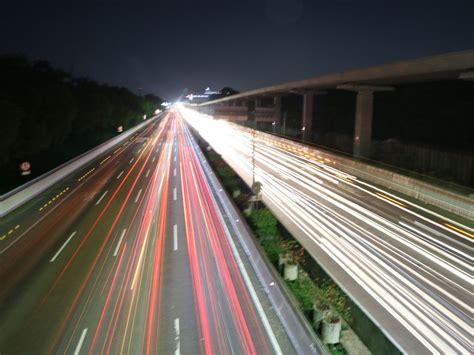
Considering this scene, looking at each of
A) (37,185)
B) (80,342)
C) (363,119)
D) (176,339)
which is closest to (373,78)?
(363,119)

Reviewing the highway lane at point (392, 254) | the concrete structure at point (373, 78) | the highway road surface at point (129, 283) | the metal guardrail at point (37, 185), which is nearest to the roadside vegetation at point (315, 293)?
the highway lane at point (392, 254)

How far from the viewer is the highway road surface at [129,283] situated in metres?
8.21

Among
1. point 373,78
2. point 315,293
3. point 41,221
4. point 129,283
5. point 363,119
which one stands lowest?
point 41,221

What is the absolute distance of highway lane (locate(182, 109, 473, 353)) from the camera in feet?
27.3

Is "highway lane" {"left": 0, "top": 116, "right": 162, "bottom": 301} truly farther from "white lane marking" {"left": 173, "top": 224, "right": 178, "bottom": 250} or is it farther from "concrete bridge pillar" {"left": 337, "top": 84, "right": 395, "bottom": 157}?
"concrete bridge pillar" {"left": 337, "top": 84, "right": 395, "bottom": 157}

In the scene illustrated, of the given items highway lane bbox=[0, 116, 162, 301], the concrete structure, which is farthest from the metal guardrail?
the concrete structure

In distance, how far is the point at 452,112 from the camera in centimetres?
4431

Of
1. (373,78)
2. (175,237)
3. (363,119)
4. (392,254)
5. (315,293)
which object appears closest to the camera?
(315,293)

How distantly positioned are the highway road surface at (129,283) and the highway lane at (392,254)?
2.61m

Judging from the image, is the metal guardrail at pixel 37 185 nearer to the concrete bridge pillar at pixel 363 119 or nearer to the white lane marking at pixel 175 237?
the white lane marking at pixel 175 237

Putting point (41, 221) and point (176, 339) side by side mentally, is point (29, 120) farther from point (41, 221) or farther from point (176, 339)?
point (176, 339)

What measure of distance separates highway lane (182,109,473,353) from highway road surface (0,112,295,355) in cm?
261

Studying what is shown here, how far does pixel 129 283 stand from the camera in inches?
423

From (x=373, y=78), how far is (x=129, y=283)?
2190 cm
